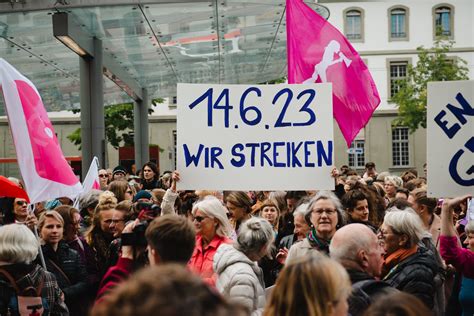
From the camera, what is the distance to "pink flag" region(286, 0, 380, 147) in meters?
8.91

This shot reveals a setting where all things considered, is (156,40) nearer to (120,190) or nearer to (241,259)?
(120,190)

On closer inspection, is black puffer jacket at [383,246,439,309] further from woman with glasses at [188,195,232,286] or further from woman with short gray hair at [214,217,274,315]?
woman with glasses at [188,195,232,286]

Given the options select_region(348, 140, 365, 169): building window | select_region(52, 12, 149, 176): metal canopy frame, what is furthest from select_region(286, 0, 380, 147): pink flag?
select_region(348, 140, 365, 169): building window

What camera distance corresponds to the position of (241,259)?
556cm

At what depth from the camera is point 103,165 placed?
18.5 metres

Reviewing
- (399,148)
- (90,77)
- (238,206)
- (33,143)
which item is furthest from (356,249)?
(399,148)

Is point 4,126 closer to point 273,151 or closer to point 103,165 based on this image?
point 103,165

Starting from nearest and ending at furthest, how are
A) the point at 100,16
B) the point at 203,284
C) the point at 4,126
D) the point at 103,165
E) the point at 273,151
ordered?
the point at 203,284 → the point at 273,151 → the point at 100,16 → the point at 103,165 → the point at 4,126

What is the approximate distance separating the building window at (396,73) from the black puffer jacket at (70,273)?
169 feet

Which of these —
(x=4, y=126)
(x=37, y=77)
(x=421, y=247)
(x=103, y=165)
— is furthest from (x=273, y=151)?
(x=4, y=126)

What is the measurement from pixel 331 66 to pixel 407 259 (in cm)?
404

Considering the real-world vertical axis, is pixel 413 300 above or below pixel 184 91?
below

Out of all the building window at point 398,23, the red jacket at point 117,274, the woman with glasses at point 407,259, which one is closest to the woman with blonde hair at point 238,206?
the woman with glasses at point 407,259

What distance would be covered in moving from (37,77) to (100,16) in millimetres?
6608
